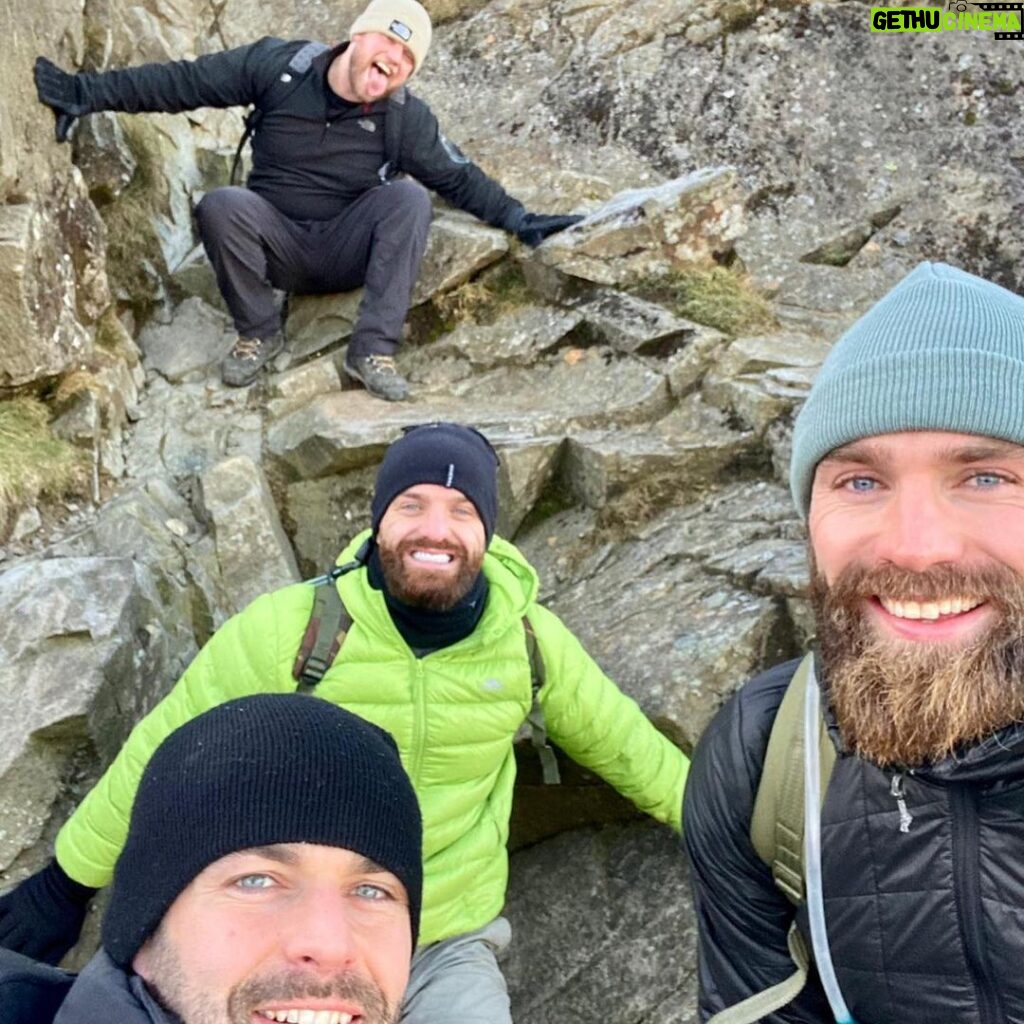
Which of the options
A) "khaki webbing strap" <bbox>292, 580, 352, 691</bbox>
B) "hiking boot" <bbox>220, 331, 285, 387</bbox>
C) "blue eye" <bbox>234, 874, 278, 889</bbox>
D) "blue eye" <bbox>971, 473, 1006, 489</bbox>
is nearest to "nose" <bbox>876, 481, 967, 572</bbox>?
"blue eye" <bbox>971, 473, 1006, 489</bbox>

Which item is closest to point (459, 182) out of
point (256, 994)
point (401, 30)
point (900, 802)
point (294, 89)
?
point (401, 30)

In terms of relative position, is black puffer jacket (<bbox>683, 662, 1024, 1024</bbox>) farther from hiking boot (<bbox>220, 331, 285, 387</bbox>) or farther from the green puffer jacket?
hiking boot (<bbox>220, 331, 285, 387</bbox>)

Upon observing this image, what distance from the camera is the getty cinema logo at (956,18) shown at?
454 inches

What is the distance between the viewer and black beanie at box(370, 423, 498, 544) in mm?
5547

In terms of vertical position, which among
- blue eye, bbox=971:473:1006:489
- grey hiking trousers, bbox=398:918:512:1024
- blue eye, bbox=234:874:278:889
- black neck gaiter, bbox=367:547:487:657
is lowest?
grey hiking trousers, bbox=398:918:512:1024

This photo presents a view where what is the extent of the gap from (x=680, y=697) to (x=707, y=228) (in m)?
4.84

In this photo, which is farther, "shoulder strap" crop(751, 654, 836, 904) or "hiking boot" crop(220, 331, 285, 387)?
"hiking boot" crop(220, 331, 285, 387)

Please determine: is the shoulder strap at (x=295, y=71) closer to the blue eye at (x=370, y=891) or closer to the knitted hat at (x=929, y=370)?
the knitted hat at (x=929, y=370)

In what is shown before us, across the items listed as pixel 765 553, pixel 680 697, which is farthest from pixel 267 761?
pixel 765 553

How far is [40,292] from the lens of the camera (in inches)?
294

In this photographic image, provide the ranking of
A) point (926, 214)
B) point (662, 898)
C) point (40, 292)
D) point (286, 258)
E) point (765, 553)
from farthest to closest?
point (926, 214) → point (286, 258) → point (40, 292) → point (765, 553) → point (662, 898)

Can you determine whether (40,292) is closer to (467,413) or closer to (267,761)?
(467,413)

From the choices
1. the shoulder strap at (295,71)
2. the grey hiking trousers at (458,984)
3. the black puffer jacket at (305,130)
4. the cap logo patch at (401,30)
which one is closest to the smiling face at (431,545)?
the grey hiking trousers at (458,984)

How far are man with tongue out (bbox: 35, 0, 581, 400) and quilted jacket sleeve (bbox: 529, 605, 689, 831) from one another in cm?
372
